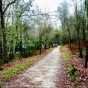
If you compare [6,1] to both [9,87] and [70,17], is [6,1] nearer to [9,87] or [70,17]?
[9,87]

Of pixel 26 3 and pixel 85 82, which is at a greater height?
pixel 26 3

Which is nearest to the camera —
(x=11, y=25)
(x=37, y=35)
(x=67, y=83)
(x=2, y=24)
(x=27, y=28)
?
(x=67, y=83)

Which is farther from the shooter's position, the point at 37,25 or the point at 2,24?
the point at 37,25

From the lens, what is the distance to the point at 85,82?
25.2 ft

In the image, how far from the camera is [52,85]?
23.7 ft

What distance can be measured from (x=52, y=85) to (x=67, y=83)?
2.76 ft

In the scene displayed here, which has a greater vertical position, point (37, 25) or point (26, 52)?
point (37, 25)

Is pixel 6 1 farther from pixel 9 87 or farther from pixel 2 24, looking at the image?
pixel 9 87

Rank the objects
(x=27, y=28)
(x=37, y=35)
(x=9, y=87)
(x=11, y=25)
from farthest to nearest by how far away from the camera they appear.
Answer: (x=37, y=35) < (x=27, y=28) < (x=11, y=25) < (x=9, y=87)

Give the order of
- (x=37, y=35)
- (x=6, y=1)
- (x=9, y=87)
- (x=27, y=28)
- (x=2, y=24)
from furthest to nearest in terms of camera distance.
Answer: (x=37, y=35) → (x=27, y=28) → (x=6, y=1) → (x=2, y=24) → (x=9, y=87)

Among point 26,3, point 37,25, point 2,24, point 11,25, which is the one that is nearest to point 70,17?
point 37,25

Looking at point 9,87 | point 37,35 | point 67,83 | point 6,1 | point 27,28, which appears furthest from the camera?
point 37,35

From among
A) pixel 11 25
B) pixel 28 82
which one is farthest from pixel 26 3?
pixel 28 82

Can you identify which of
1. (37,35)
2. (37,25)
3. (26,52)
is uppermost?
(37,25)
